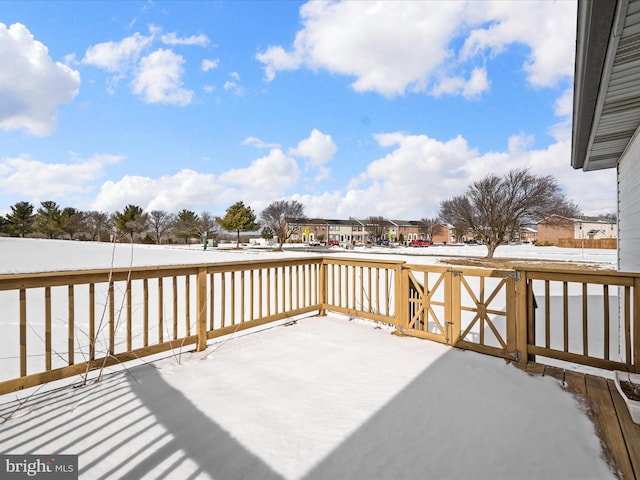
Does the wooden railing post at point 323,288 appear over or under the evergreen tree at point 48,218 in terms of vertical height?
under

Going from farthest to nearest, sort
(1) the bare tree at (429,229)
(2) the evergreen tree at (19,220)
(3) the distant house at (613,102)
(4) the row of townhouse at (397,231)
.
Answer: (1) the bare tree at (429,229) < (4) the row of townhouse at (397,231) < (2) the evergreen tree at (19,220) < (3) the distant house at (613,102)

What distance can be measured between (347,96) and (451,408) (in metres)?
13.8

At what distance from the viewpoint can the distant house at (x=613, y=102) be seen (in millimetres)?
1667

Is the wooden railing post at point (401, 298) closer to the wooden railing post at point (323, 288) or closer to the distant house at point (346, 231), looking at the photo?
the wooden railing post at point (323, 288)

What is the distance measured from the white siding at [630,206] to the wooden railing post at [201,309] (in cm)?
519

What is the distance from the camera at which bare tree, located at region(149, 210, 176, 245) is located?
133ft

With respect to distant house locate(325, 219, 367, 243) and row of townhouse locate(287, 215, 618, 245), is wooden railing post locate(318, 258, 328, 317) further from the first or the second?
distant house locate(325, 219, 367, 243)

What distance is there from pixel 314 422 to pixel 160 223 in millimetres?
45343

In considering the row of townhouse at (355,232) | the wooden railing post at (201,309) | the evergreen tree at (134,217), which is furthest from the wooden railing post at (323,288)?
the row of townhouse at (355,232)

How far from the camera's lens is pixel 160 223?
41.3 meters

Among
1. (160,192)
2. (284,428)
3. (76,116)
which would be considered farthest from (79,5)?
(160,192)

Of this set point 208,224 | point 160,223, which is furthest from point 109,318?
point 160,223

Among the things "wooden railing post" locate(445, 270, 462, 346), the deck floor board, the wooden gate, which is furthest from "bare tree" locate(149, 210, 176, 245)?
the deck floor board

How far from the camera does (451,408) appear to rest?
2055 mm
